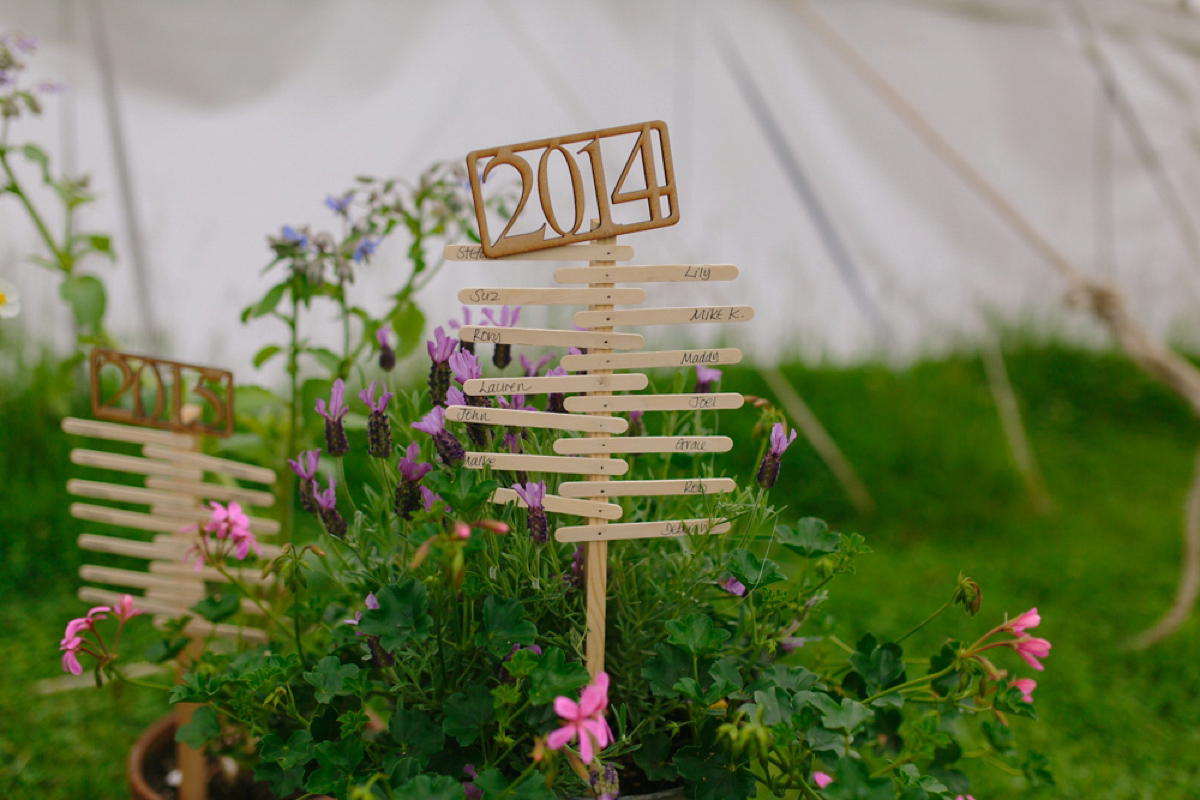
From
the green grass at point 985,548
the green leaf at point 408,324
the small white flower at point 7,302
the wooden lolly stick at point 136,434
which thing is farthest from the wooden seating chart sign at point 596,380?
the green grass at point 985,548

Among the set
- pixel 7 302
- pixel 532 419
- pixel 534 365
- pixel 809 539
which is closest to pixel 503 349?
pixel 534 365

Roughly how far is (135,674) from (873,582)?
1.65 metres

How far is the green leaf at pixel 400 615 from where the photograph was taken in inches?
30.2

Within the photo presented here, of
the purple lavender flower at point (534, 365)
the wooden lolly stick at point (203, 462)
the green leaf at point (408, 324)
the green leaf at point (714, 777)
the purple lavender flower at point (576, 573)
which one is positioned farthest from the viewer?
the green leaf at point (408, 324)

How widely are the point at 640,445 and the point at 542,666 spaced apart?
0.75 ft

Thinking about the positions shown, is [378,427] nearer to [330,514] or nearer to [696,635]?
[330,514]

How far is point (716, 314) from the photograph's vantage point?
807 mm

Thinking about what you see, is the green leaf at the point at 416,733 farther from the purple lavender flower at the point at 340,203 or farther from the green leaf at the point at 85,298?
the green leaf at the point at 85,298

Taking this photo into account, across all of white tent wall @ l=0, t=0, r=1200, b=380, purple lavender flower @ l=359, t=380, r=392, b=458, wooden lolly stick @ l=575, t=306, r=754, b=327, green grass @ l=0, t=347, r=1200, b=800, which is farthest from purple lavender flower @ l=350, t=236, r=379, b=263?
white tent wall @ l=0, t=0, r=1200, b=380

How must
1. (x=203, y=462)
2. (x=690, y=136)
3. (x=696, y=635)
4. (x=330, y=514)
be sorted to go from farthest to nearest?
1. (x=690, y=136)
2. (x=203, y=462)
3. (x=330, y=514)
4. (x=696, y=635)

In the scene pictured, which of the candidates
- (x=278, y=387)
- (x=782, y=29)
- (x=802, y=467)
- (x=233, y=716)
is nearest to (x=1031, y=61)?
(x=782, y=29)

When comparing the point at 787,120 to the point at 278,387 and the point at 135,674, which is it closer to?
the point at 278,387

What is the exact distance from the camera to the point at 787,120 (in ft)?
10.5

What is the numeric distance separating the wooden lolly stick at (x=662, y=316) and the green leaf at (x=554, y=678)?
0.32 meters
